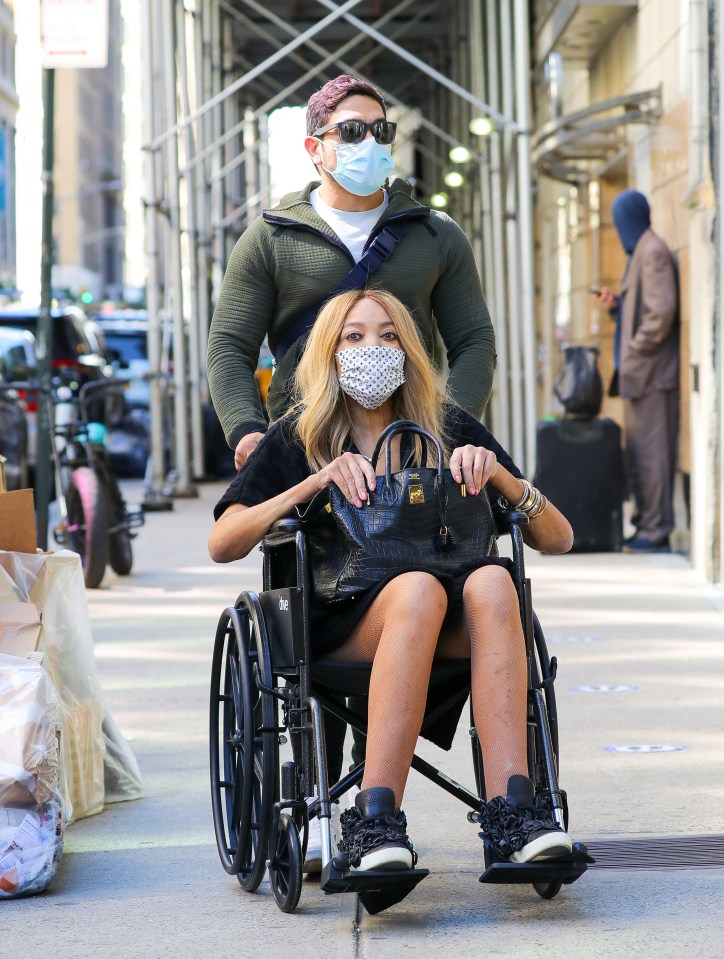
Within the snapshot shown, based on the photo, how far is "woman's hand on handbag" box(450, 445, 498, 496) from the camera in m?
3.68

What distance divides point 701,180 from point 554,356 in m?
9.51

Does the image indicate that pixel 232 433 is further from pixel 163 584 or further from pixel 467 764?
pixel 163 584

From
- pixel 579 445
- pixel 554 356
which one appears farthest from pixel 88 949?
pixel 554 356

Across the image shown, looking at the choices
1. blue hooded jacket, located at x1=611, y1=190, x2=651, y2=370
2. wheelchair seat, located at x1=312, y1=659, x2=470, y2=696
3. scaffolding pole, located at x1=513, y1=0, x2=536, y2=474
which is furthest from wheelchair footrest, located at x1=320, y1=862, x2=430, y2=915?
scaffolding pole, located at x1=513, y1=0, x2=536, y2=474

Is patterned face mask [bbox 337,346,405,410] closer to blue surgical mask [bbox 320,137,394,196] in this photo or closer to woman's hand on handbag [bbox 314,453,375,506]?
woman's hand on handbag [bbox 314,453,375,506]

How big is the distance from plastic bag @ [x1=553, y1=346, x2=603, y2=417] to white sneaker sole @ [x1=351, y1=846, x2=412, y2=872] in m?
7.70

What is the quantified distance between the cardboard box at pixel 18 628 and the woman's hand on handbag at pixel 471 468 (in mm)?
1293

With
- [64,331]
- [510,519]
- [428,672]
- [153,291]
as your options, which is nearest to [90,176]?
[64,331]

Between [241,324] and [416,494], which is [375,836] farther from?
[241,324]

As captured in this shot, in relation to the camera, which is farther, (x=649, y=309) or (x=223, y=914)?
(x=649, y=309)

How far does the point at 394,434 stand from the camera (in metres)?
3.80

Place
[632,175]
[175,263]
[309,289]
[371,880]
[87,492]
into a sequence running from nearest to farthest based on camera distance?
[371,880] → [309,289] → [87,492] → [632,175] → [175,263]

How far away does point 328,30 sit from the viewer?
23.5m

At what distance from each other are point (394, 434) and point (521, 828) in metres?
0.95
